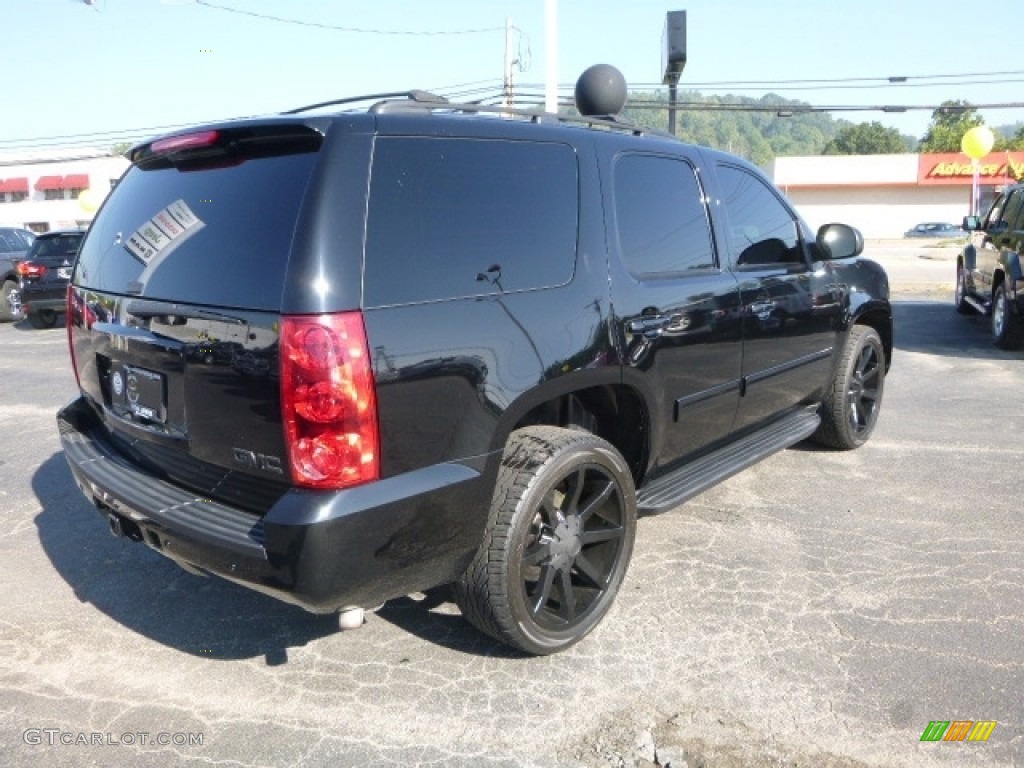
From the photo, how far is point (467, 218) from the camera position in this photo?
8.70 ft

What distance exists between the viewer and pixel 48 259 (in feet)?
43.2

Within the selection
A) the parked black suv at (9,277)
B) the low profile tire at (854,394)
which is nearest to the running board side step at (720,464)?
the low profile tire at (854,394)

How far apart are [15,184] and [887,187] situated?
6443cm

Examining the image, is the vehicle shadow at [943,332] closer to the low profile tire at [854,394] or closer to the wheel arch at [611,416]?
the low profile tire at [854,394]

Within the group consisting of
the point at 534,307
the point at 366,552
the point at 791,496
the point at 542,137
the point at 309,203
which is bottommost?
the point at 791,496

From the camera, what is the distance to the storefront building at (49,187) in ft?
197

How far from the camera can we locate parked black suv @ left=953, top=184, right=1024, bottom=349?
8680 millimetres

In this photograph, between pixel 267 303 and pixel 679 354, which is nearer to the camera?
pixel 267 303

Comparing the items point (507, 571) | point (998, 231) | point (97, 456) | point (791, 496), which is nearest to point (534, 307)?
point (507, 571)

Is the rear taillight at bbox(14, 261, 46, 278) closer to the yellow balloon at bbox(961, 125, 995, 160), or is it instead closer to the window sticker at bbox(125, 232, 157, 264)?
the window sticker at bbox(125, 232, 157, 264)

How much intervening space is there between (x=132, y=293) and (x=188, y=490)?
2.30 feet

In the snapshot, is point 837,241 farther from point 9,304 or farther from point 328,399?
point 9,304

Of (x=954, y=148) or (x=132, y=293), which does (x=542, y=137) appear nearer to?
(x=132, y=293)

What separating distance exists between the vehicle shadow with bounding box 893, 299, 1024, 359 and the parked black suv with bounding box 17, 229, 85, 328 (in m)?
12.3
